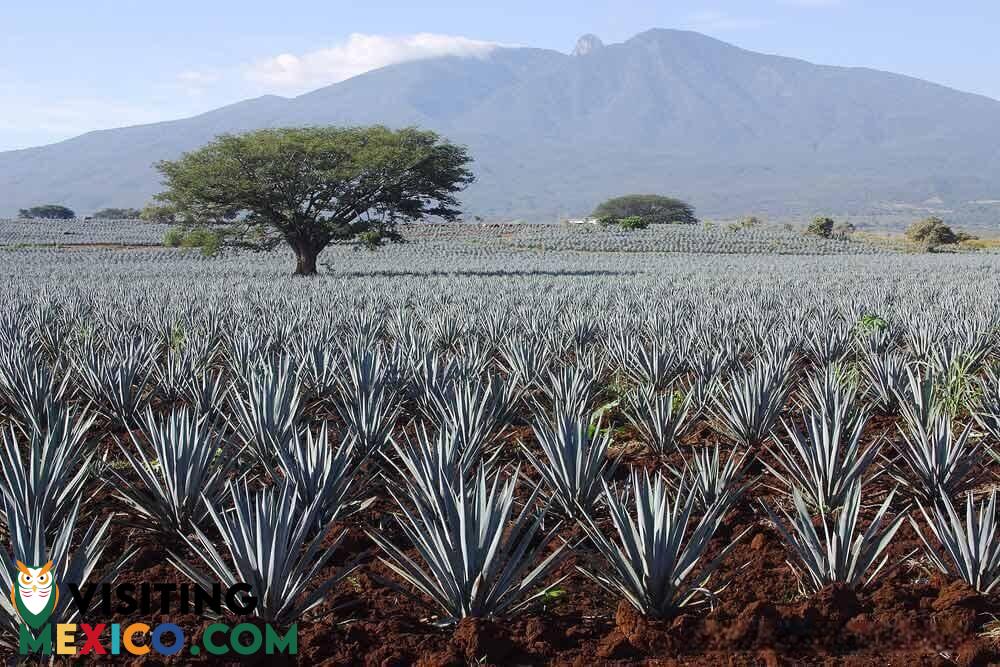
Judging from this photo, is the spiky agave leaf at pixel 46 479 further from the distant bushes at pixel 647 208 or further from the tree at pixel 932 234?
the distant bushes at pixel 647 208

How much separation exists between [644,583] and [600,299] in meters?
10.6

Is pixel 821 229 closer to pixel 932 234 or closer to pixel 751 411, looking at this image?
pixel 932 234

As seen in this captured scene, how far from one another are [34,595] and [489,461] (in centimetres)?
203

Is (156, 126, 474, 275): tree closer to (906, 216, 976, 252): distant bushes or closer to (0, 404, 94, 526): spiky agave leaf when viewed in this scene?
(0, 404, 94, 526): spiky agave leaf

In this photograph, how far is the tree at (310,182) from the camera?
24.7 m

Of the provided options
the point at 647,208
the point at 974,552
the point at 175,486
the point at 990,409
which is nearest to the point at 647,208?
the point at 647,208

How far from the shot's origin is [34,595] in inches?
109

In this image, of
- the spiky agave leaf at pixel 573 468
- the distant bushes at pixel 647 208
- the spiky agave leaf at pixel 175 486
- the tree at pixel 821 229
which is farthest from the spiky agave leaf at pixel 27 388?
the distant bushes at pixel 647 208

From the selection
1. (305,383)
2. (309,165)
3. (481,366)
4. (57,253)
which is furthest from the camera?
(57,253)

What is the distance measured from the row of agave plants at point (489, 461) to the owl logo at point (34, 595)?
0.14ft

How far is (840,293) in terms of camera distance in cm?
1620

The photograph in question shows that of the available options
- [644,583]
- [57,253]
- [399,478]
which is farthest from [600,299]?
[57,253]

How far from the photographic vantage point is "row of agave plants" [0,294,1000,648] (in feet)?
9.98

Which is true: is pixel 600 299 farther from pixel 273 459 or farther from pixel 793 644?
pixel 793 644
